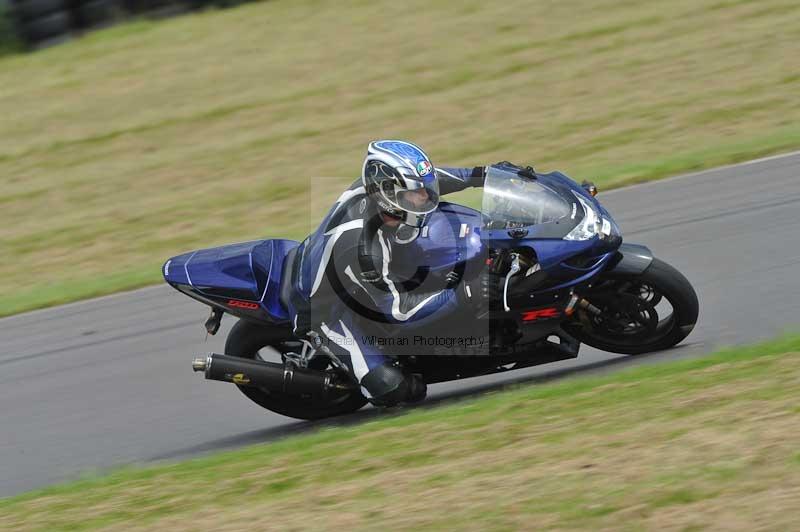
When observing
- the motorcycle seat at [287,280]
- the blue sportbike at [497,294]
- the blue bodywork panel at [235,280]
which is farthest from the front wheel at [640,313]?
the blue bodywork panel at [235,280]

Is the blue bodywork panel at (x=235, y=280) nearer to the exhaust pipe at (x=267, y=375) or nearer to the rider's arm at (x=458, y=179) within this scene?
the exhaust pipe at (x=267, y=375)

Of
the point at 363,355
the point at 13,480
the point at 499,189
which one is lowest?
the point at 13,480

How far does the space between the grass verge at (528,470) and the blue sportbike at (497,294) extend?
0.31m

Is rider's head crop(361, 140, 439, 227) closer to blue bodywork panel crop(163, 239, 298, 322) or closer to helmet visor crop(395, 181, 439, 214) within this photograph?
helmet visor crop(395, 181, 439, 214)

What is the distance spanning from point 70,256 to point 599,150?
5235 millimetres

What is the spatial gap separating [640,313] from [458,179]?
1254mm

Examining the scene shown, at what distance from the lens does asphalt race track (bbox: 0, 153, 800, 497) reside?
636cm

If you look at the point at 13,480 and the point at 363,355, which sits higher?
the point at 363,355

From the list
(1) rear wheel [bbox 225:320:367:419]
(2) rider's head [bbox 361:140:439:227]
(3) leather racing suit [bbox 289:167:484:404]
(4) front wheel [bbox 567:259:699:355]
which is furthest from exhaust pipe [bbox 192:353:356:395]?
(4) front wheel [bbox 567:259:699:355]

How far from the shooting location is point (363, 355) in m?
5.84

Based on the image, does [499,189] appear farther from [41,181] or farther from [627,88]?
[41,181]

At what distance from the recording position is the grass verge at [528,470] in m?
4.04

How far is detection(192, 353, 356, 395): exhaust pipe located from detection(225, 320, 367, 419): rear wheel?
0.42 feet

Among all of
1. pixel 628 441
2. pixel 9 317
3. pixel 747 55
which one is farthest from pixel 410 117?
pixel 628 441
